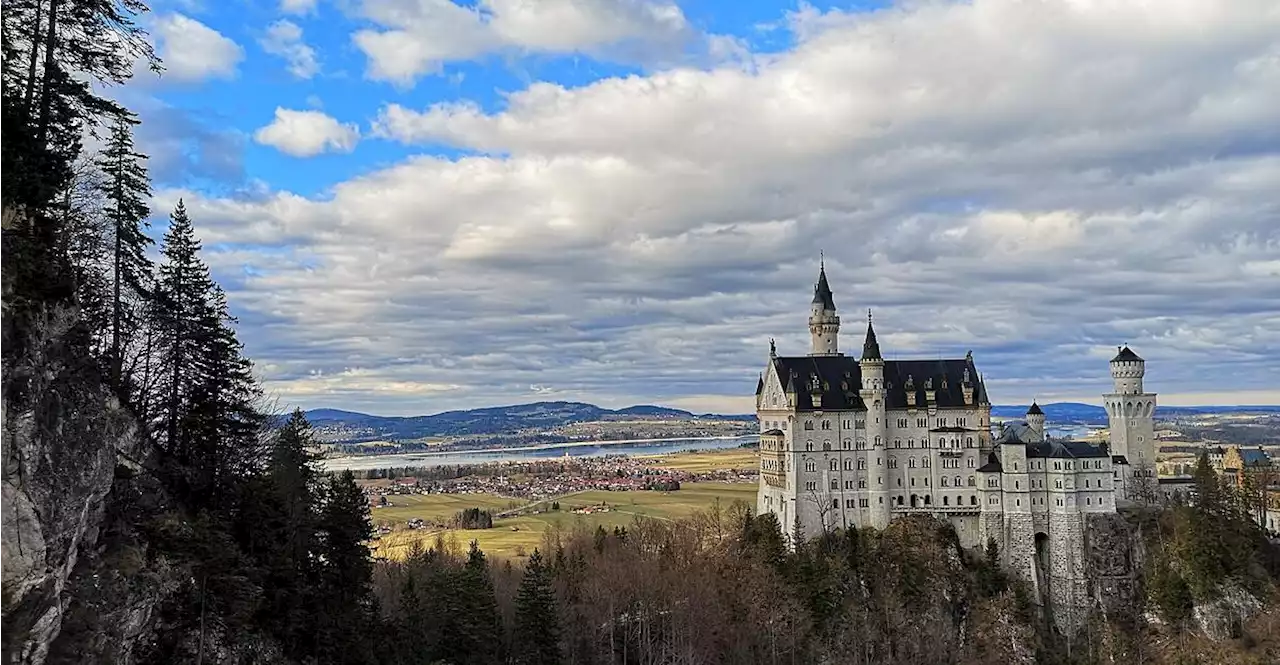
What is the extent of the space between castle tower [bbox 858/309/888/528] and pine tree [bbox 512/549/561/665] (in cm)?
3862

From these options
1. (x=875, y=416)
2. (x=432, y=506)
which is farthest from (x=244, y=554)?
(x=432, y=506)

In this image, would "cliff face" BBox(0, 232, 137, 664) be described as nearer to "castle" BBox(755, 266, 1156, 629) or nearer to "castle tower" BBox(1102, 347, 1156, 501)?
"castle" BBox(755, 266, 1156, 629)

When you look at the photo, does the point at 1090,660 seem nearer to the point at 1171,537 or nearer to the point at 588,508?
the point at 1171,537

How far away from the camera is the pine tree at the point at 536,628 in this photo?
2456 inches

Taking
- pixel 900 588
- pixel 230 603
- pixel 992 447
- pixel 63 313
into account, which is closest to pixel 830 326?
pixel 992 447

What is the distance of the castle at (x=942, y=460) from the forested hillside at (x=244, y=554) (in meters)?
3.19

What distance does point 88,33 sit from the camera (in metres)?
35.8

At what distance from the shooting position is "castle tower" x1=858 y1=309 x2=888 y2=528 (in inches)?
3575

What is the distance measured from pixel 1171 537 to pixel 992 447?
681 inches

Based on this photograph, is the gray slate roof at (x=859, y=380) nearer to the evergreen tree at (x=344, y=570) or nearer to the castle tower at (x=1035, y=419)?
the castle tower at (x=1035, y=419)

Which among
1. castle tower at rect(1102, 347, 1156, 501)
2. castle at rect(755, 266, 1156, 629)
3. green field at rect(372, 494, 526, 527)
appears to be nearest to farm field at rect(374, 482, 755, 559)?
green field at rect(372, 494, 526, 527)

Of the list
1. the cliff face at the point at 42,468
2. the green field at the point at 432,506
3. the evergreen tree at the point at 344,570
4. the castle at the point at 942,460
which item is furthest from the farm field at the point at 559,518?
the cliff face at the point at 42,468

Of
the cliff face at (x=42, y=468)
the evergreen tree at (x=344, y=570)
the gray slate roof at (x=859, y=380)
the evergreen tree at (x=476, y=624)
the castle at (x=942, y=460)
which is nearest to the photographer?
the cliff face at (x=42, y=468)

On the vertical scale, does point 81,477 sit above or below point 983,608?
above
